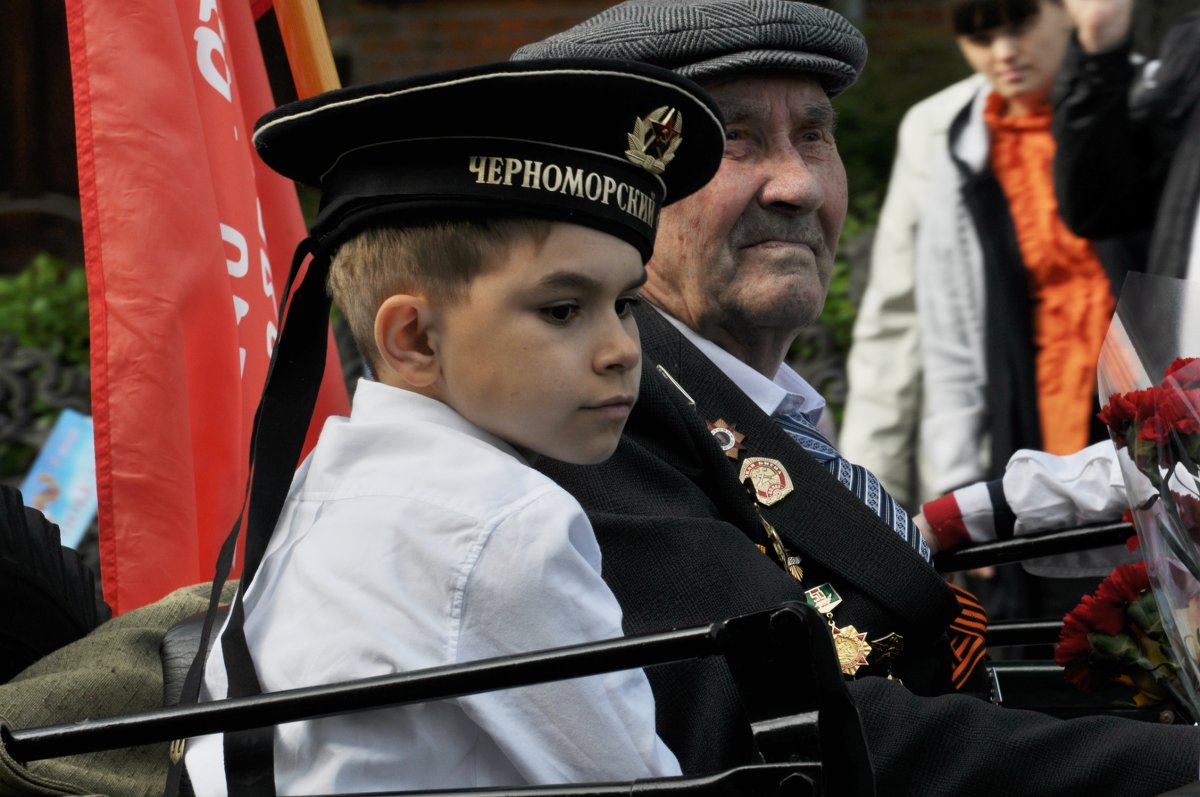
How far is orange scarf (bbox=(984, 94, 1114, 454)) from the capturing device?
14.6 ft

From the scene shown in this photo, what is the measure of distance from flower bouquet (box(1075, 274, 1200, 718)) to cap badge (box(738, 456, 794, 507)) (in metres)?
0.48

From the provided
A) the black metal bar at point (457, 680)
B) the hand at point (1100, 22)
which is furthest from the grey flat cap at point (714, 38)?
the hand at point (1100, 22)

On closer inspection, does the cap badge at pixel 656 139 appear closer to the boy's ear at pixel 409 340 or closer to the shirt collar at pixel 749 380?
the boy's ear at pixel 409 340

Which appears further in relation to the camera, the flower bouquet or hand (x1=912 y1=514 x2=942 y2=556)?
hand (x1=912 y1=514 x2=942 y2=556)

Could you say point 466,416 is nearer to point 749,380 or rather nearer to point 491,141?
point 491,141

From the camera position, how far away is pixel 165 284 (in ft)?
9.63

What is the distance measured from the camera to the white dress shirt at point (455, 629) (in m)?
1.62

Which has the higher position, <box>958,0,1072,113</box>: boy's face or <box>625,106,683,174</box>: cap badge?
<box>958,0,1072,113</box>: boy's face

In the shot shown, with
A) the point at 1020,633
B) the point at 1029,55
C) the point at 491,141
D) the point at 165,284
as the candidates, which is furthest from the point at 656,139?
the point at 1029,55

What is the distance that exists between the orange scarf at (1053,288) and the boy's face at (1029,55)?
6 centimetres

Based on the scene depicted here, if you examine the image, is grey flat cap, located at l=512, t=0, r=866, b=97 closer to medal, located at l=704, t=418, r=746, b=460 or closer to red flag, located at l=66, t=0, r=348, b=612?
medal, located at l=704, t=418, r=746, b=460

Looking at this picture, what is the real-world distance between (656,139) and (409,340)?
0.37 meters

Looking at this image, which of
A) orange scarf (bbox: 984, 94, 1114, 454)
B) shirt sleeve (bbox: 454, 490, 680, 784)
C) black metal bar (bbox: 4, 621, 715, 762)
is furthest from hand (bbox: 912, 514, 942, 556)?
orange scarf (bbox: 984, 94, 1114, 454)

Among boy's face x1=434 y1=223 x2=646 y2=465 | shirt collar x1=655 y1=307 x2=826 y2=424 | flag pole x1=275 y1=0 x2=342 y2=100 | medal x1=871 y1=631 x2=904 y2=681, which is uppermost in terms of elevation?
flag pole x1=275 y1=0 x2=342 y2=100
